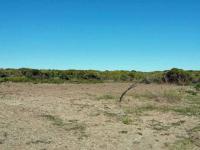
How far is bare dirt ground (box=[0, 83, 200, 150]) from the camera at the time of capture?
12102mm

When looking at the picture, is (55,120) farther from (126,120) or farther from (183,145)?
(183,145)

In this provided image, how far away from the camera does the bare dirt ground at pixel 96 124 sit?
12.1 m

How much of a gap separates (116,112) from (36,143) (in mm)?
7385

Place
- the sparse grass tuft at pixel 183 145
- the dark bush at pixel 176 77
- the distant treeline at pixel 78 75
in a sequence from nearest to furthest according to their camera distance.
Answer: the sparse grass tuft at pixel 183 145, the dark bush at pixel 176 77, the distant treeline at pixel 78 75

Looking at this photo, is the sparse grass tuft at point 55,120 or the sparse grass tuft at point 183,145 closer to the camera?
the sparse grass tuft at point 183,145

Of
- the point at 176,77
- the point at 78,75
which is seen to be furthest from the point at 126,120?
the point at 78,75

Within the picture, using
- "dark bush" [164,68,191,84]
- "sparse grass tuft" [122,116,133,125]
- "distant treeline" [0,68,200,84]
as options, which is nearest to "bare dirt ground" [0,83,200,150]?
"sparse grass tuft" [122,116,133,125]

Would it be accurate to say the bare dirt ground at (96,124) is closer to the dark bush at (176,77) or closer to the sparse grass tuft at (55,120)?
the sparse grass tuft at (55,120)

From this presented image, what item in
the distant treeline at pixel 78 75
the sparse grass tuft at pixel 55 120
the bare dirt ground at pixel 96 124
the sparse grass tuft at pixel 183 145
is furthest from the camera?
the distant treeline at pixel 78 75

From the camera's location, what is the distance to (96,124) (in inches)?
608

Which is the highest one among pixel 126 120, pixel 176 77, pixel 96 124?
pixel 176 77

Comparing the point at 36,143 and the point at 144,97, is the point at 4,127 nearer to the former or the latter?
the point at 36,143

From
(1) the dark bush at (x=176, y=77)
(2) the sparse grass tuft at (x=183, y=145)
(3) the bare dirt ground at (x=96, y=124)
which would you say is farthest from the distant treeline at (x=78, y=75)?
(2) the sparse grass tuft at (x=183, y=145)

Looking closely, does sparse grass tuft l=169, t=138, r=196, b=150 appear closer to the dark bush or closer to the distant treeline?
the dark bush
